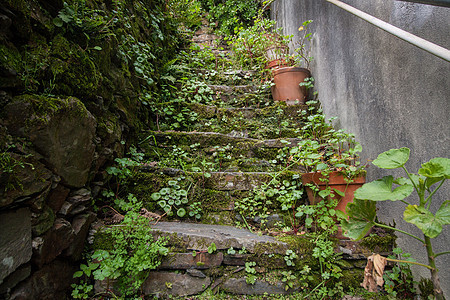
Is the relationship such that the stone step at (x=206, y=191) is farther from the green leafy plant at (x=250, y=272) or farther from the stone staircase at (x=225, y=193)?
the green leafy plant at (x=250, y=272)

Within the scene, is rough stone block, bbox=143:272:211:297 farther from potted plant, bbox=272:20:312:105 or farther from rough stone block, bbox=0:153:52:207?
potted plant, bbox=272:20:312:105

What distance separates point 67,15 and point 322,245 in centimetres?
→ 203

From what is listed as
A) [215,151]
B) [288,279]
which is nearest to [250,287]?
[288,279]

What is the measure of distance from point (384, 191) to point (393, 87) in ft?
3.04

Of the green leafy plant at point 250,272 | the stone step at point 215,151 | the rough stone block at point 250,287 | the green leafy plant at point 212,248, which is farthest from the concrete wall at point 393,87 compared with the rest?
the green leafy plant at point 212,248

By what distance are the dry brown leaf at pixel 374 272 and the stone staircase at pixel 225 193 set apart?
327 millimetres

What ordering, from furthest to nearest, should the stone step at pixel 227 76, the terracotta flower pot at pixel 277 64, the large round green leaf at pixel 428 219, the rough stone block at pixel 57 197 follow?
the stone step at pixel 227 76 < the terracotta flower pot at pixel 277 64 < the rough stone block at pixel 57 197 < the large round green leaf at pixel 428 219

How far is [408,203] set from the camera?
103cm

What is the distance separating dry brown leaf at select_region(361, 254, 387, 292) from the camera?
1071 mm

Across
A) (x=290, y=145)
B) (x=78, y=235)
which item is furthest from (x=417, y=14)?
(x=78, y=235)

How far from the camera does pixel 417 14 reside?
1318 millimetres

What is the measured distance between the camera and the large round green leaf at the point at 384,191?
91 centimetres

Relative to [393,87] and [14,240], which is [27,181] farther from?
[393,87]

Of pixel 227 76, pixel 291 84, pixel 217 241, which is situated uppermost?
pixel 227 76
